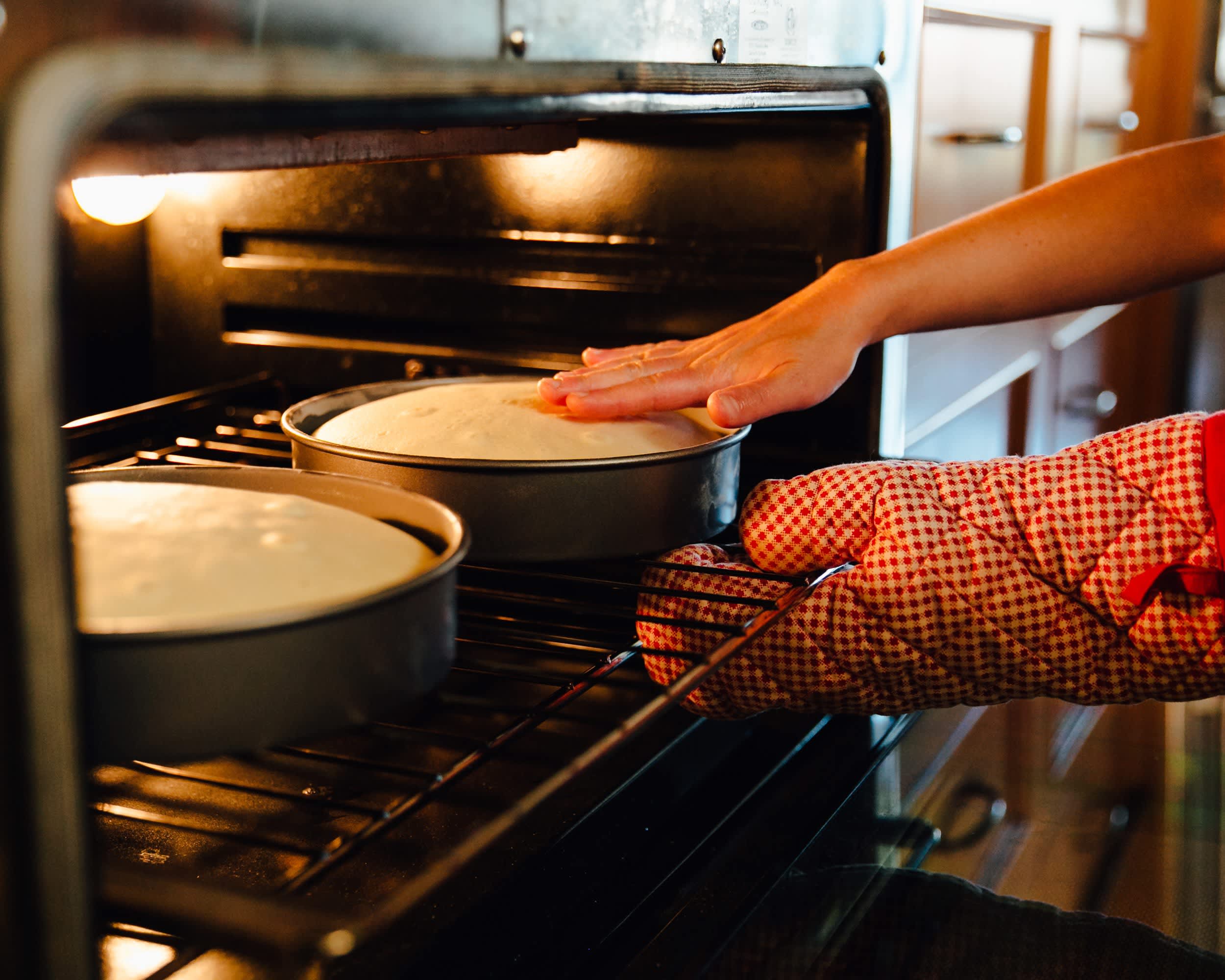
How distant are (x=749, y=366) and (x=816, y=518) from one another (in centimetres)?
16

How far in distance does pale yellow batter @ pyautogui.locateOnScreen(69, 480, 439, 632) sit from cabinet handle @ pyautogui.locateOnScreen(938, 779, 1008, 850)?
49 cm

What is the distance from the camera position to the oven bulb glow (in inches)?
38.6

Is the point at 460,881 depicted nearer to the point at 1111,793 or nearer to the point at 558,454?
the point at 558,454

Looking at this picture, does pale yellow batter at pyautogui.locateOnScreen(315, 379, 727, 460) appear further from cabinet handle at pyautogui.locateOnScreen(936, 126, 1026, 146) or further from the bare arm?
cabinet handle at pyautogui.locateOnScreen(936, 126, 1026, 146)

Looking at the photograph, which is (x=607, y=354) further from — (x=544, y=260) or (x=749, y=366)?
(x=544, y=260)

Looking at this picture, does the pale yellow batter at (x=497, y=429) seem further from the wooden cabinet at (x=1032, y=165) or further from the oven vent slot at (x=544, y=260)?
the wooden cabinet at (x=1032, y=165)

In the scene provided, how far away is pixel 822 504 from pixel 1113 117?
1.79 meters

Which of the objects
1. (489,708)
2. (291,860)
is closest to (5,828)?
(489,708)

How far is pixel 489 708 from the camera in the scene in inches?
A: 22.0

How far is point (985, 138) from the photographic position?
1.41 metres

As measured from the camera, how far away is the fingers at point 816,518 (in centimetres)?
79

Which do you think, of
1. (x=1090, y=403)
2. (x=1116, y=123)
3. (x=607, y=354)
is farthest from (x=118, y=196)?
(x=1116, y=123)

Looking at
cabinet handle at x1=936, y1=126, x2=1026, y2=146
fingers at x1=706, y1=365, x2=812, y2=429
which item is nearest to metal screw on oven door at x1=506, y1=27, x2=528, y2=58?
fingers at x1=706, y1=365, x2=812, y2=429

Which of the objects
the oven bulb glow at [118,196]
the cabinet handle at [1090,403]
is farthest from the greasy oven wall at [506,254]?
the cabinet handle at [1090,403]
